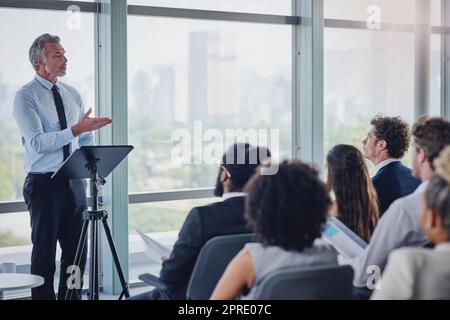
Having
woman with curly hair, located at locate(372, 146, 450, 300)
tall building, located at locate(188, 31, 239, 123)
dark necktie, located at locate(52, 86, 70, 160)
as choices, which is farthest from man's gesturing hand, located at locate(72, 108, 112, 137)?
woman with curly hair, located at locate(372, 146, 450, 300)

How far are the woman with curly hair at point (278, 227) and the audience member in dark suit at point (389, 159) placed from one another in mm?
1516

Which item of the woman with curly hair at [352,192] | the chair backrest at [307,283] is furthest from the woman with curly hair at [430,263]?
the woman with curly hair at [352,192]

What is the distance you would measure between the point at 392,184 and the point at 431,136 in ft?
2.98

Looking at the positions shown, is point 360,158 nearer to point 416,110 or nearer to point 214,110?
point 214,110

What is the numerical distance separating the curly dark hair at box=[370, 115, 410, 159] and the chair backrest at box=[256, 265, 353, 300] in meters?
1.74

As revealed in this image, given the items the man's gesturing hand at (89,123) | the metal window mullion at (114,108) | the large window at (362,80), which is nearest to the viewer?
the man's gesturing hand at (89,123)

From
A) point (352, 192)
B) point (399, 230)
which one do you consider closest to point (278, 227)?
point (399, 230)

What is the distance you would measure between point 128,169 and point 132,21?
1147 mm

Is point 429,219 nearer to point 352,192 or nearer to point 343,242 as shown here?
point 343,242

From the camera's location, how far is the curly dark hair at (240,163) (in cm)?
289

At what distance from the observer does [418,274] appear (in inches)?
73.7

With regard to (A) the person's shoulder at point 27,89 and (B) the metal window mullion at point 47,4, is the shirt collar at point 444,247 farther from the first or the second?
(B) the metal window mullion at point 47,4

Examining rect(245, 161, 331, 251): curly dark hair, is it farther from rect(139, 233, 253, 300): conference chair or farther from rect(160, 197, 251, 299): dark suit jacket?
rect(160, 197, 251, 299): dark suit jacket
